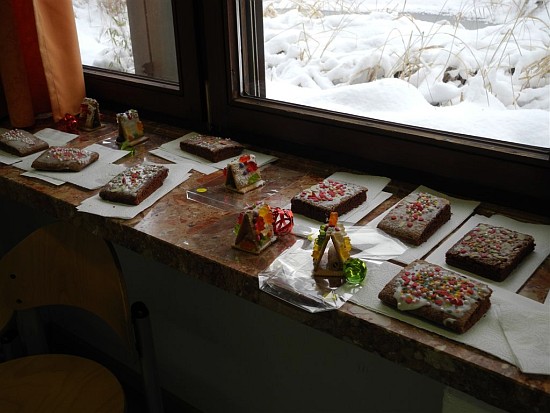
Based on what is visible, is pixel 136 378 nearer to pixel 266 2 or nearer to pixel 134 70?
pixel 134 70

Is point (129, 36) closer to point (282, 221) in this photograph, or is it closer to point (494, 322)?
point (282, 221)

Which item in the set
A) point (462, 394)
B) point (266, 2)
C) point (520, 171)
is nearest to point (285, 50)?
point (266, 2)

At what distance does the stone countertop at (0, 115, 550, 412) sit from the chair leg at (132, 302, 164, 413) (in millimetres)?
135

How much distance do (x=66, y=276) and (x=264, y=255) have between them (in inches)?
20.6

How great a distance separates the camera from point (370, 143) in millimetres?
1317

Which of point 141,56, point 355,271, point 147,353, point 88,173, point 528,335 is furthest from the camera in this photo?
point 141,56

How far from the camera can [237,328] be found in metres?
1.55

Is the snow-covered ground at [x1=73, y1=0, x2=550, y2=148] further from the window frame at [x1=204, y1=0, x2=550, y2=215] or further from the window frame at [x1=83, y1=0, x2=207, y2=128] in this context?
the window frame at [x1=83, y1=0, x2=207, y2=128]

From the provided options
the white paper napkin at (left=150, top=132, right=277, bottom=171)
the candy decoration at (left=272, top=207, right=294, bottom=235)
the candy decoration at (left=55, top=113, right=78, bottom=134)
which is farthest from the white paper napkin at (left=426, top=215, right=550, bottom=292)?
the candy decoration at (left=55, top=113, right=78, bottom=134)

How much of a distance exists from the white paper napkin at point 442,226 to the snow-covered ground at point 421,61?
0.46 feet

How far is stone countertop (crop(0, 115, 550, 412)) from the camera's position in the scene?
2.63 ft

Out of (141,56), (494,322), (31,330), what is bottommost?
(31,330)

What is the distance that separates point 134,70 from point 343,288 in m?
1.13

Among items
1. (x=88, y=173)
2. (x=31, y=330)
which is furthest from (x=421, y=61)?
(x=31, y=330)
